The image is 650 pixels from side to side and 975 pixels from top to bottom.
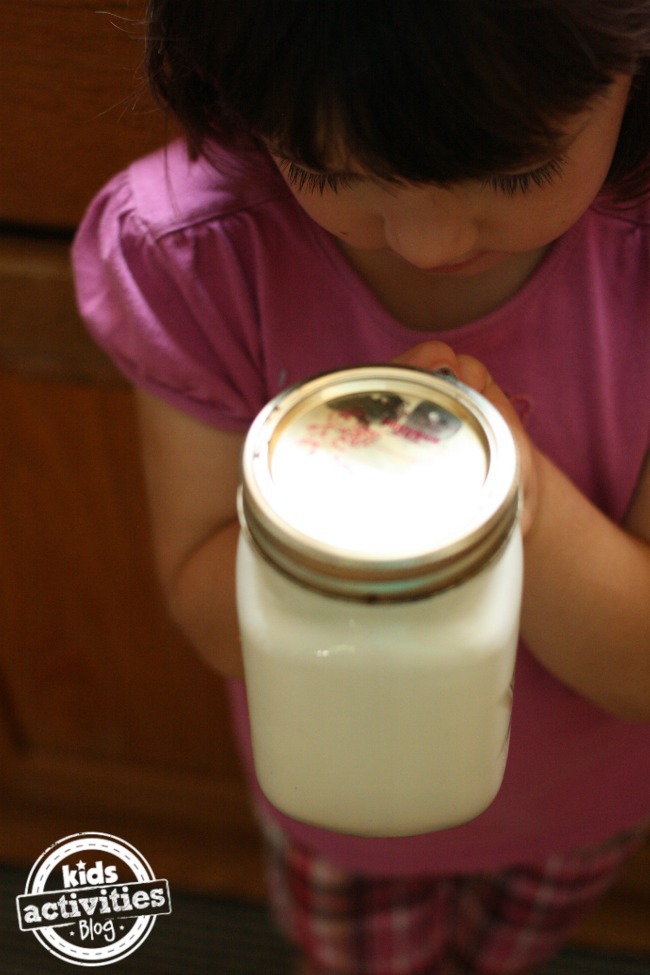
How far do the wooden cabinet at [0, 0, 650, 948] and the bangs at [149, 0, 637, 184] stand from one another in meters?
0.18

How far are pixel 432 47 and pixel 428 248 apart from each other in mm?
81

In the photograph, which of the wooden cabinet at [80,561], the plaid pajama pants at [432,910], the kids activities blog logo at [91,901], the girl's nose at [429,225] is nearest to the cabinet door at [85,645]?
the wooden cabinet at [80,561]

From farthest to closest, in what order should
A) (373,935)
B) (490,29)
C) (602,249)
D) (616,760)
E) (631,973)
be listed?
(631,973) < (373,935) < (616,760) < (602,249) < (490,29)

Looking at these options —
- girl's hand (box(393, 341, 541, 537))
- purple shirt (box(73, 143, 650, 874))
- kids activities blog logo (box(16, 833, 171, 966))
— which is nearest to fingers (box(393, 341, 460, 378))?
girl's hand (box(393, 341, 541, 537))

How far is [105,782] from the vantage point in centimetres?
101

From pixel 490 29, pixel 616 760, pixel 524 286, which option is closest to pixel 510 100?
pixel 490 29

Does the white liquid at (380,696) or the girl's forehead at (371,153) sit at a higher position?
the girl's forehead at (371,153)

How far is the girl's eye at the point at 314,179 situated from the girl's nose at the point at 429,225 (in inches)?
0.7

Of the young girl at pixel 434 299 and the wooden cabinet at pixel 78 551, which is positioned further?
the wooden cabinet at pixel 78 551

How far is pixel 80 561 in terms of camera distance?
83 centimetres

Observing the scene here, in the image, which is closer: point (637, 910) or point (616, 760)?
point (616, 760)

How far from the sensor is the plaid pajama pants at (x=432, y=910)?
0.72 m

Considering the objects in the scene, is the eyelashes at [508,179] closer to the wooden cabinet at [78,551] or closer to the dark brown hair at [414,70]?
the dark brown hair at [414,70]

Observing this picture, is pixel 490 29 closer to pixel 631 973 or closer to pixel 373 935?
pixel 373 935
